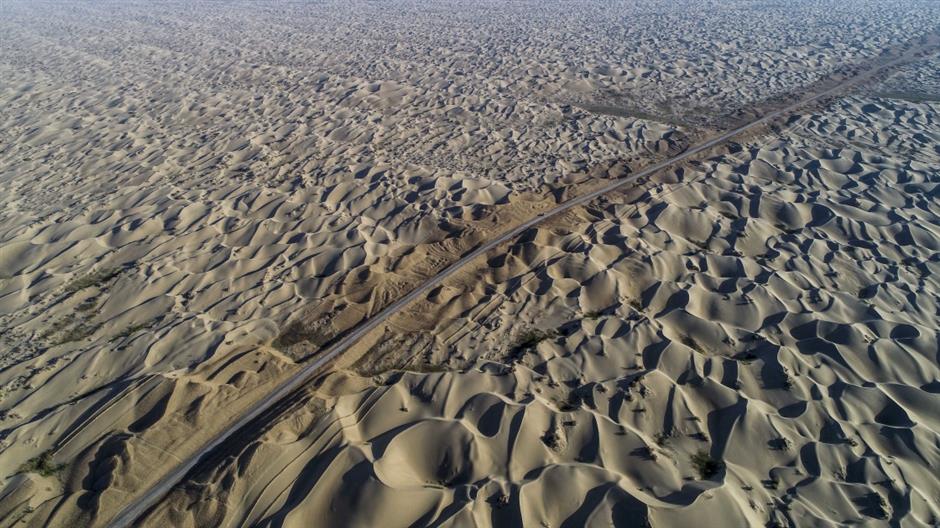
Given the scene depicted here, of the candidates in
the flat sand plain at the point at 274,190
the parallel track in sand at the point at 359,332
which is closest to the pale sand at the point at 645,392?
the flat sand plain at the point at 274,190

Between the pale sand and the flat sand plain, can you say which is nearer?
the pale sand

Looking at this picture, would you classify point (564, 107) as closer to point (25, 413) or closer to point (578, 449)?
point (578, 449)

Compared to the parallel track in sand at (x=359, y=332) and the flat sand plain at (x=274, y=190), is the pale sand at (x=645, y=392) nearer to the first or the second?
the flat sand plain at (x=274, y=190)

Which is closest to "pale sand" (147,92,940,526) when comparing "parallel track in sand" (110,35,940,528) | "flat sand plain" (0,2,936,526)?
"flat sand plain" (0,2,936,526)

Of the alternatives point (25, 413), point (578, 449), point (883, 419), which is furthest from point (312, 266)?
point (883, 419)

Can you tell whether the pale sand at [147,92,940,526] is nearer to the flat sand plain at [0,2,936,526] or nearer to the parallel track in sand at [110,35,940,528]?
the flat sand plain at [0,2,936,526]

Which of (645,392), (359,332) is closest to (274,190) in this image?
(359,332)
